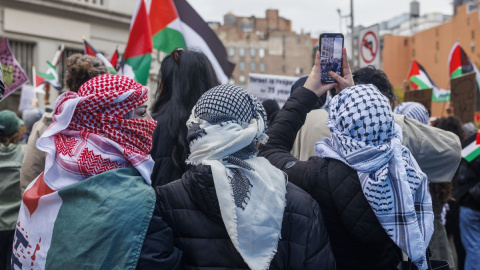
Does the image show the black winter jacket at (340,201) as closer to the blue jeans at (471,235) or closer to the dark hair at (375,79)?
the dark hair at (375,79)

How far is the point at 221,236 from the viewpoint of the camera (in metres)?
2.54

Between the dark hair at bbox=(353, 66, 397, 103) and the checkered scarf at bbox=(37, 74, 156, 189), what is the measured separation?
Answer: 165 centimetres

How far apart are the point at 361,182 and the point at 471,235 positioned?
3.96 m

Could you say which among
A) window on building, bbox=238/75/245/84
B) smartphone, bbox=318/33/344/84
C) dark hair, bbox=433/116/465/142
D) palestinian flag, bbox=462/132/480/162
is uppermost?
smartphone, bbox=318/33/344/84

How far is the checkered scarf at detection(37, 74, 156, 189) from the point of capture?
2592 millimetres

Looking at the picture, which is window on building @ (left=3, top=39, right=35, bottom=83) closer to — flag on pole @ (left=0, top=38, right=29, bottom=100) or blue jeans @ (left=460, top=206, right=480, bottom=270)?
flag on pole @ (left=0, top=38, right=29, bottom=100)

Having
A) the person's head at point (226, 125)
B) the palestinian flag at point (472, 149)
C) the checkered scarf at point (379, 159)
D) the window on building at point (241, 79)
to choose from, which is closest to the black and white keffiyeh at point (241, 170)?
the person's head at point (226, 125)

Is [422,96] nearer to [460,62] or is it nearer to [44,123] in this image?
[460,62]

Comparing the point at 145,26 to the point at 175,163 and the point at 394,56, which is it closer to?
the point at 175,163

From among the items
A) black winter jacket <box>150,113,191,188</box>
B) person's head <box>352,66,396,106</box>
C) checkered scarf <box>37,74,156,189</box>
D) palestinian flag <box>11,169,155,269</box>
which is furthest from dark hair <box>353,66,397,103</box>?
palestinian flag <box>11,169,155,269</box>

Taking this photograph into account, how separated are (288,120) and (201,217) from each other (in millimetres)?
874

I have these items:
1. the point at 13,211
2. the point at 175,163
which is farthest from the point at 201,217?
the point at 13,211

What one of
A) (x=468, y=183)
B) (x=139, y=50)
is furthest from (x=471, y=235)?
(x=139, y=50)

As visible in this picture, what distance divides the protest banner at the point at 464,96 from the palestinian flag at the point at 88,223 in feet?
23.5
